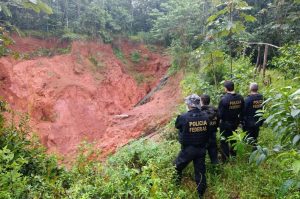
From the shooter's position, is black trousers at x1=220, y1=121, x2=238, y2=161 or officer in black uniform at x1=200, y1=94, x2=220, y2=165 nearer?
officer in black uniform at x1=200, y1=94, x2=220, y2=165

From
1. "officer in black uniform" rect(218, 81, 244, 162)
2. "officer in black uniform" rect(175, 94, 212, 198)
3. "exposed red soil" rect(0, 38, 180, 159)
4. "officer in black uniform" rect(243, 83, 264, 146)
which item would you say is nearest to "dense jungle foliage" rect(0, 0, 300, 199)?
"officer in black uniform" rect(218, 81, 244, 162)

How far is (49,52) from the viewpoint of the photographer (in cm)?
1862

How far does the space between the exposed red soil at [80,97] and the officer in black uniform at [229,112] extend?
20.5 feet

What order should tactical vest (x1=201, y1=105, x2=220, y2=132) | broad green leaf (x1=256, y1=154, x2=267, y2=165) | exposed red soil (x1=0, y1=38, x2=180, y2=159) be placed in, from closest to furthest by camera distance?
broad green leaf (x1=256, y1=154, x2=267, y2=165) < tactical vest (x1=201, y1=105, x2=220, y2=132) < exposed red soil (x1=0, y1=38, x2=180, y2=159)

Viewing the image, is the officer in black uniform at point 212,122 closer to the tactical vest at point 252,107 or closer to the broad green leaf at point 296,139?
the tactical vest at point 252,107

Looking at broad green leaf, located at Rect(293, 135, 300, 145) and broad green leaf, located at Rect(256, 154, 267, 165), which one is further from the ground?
broad green leaf, located at Rect(293, 135, 300, 145)

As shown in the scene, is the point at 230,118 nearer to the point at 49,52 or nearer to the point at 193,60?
the point at 193,60

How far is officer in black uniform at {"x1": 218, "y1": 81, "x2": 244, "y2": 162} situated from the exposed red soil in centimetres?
624

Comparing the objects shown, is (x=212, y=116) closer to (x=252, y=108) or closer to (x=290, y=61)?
(x=252, y=108)

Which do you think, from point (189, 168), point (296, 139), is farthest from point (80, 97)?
point (296, 139)

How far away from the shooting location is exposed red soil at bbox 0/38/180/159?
14.2 m

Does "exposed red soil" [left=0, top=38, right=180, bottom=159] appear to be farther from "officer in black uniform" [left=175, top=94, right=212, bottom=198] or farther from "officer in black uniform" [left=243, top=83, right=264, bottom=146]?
"officer in black uniform" [left=175, top=94, right=212, bottom=198]

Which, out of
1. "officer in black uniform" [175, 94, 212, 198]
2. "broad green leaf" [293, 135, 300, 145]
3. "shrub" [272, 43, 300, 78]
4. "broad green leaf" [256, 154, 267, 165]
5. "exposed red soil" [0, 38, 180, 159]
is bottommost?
"exposed red soil" [0, 38, 180, 159]

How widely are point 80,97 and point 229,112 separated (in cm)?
1311
